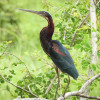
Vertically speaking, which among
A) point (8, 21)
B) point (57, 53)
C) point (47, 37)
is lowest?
point (57, 53)

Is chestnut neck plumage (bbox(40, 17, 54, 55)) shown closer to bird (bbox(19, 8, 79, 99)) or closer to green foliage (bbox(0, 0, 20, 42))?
bird (bbox(19, 8, 79, 99))

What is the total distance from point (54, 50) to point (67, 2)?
754 millimetres

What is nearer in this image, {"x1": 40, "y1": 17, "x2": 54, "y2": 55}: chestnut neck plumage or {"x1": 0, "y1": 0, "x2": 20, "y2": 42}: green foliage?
{"x1": 40, "y1": 17, "x2": 54, "y2": 55}: chestnut neck plumage

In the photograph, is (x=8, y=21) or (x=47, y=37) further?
(x=8, y=21)

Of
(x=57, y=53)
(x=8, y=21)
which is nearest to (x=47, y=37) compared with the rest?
(x=57, y=53)

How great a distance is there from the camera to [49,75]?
3.35 m

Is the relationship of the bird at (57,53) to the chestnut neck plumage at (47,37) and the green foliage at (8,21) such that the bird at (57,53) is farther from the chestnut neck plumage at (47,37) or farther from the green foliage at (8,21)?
the green foliage at (8,21)

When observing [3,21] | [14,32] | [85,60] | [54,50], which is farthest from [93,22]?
[3,21]

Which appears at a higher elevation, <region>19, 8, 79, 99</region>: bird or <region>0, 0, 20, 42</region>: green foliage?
<region>0, 0, 20, 42</region>: green foliage

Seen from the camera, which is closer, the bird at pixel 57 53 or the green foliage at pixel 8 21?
the bird at pixel 57 53

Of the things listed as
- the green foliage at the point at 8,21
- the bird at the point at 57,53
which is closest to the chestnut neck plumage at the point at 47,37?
the bird at the point at 57,53

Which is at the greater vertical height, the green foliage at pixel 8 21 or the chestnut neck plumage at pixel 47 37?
the green foliage at pixel 8 21

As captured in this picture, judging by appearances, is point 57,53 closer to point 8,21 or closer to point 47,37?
point 47,37

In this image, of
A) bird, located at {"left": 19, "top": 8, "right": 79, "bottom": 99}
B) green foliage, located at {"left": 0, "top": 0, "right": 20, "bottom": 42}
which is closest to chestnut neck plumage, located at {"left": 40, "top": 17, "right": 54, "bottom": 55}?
bird, located at {"left": 19, "top": 8, "right": 79, "bottom": 99}
